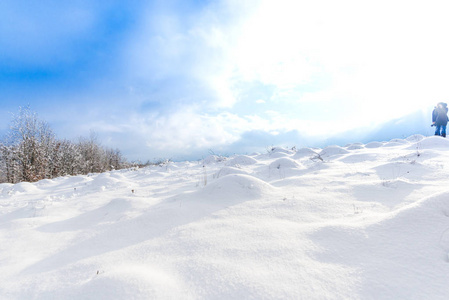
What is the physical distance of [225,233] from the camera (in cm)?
159

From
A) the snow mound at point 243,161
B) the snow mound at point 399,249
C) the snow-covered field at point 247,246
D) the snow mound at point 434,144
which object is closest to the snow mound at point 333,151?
the snow mound at point 434,144

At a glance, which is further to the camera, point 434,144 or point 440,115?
point 440,115

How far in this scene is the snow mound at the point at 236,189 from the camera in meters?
2.44

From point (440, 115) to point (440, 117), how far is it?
85 millimetres

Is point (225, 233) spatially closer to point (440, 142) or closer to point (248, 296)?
point (248, 296)

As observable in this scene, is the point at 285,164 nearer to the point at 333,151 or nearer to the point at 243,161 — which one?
the point at 243,161

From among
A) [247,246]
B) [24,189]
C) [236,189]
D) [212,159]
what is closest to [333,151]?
[212,159]

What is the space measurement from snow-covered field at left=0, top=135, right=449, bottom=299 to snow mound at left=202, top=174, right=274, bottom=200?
14 millimetres

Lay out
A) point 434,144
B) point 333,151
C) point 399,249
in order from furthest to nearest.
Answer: point 333,151, point 434,144, point 399,249

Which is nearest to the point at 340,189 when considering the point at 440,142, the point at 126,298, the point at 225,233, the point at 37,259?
the point at 225,233

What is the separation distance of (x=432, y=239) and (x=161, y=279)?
61.4 inches

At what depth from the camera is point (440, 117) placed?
8.44m

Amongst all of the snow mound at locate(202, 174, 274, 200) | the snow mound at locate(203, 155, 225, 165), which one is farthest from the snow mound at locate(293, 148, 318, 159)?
the snow mound at locate(202, 174, 274, 200)

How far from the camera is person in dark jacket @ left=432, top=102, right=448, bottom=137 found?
841 cm
